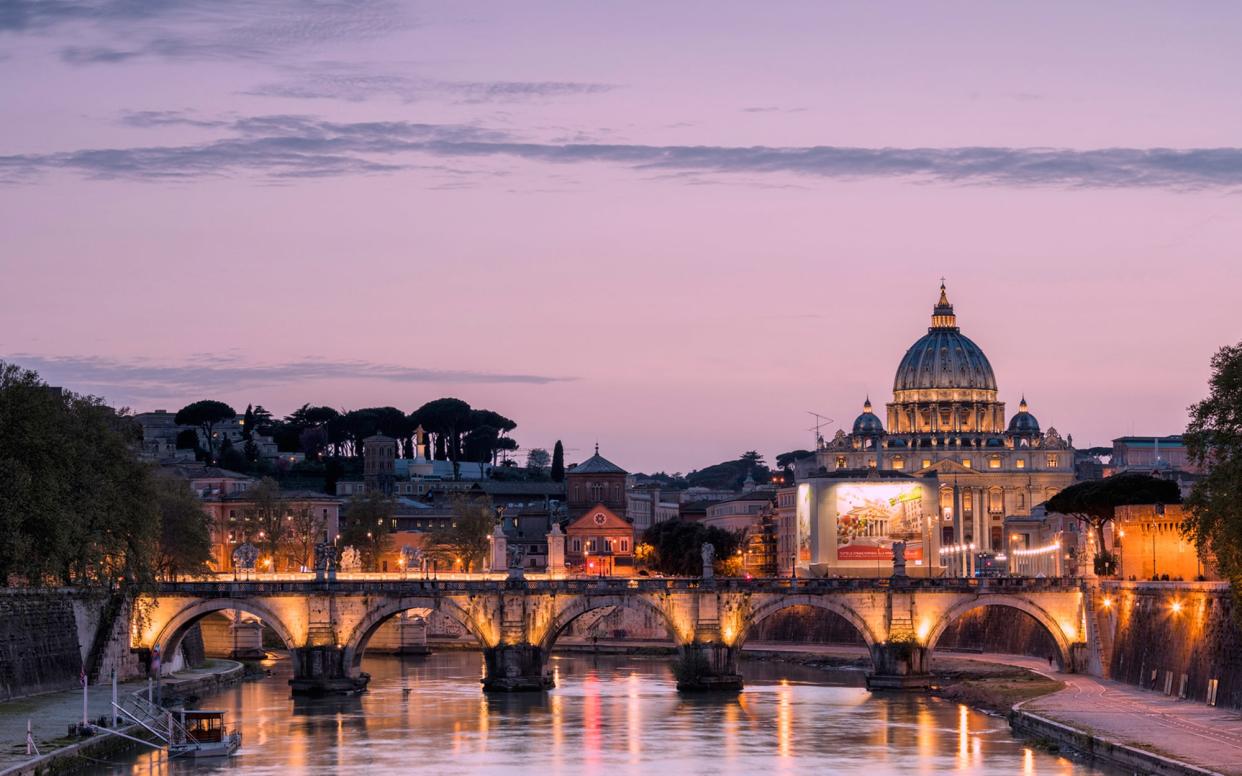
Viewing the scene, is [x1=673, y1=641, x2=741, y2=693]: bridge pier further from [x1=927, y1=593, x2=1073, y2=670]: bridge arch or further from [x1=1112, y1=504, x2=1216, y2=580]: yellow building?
[x1=1112, y1=504, x2=1216, y2=580]: yellow building

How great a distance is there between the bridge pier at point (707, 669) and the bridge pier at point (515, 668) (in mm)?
6382

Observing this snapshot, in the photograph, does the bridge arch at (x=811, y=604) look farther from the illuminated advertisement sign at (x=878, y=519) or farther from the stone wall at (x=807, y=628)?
the illuminated advertisement sign at (x=878, y=519)

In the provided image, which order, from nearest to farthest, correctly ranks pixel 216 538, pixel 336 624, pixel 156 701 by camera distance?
1. pixel 156 701
2. pixel 336 624
3. pixel 216 538

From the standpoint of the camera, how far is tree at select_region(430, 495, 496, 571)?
184500 mm

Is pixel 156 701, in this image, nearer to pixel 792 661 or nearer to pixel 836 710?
pixel 836 710

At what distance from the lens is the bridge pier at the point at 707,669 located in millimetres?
106875

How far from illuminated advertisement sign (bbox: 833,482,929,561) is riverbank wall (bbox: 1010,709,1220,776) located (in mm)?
57556

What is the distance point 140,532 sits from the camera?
10088 cm

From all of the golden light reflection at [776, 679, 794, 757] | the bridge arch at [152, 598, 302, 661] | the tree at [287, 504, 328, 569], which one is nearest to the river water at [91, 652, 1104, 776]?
the golden light reflection at [776, 679, 794, 757]

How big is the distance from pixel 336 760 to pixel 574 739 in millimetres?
10641

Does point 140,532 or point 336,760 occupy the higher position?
point 140,532

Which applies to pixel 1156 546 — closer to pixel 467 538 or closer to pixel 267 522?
pixel 467 538

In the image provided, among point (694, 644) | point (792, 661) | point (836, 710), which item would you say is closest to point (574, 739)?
point (836, 710)

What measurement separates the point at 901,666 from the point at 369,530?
278 ft
